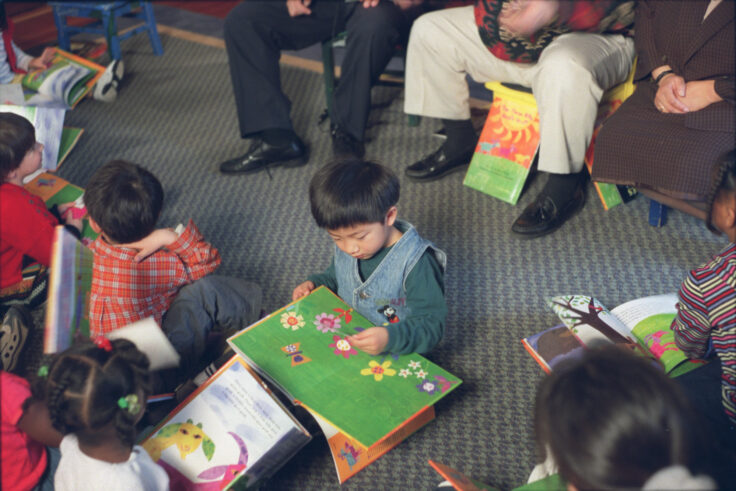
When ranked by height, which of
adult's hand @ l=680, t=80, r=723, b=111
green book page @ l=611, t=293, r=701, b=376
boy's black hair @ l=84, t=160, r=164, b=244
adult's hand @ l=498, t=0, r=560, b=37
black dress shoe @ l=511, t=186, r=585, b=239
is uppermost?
adult's hand @ l=498, t=0, r=560, b=37

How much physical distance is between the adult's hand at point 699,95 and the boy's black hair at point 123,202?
125 centimetres

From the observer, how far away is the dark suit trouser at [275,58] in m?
1.97

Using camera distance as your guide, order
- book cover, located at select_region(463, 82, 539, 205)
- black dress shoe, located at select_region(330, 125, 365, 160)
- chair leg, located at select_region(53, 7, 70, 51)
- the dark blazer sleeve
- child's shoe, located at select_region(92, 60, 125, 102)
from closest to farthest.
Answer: the dark blazer sleeve < book cover, located at select_region(463, 82, 539, 205) < black dress shoe, located at select_region(330, 125, 365, 160) < child's shoe, located at select_region(92, 60, 125, 102) < chair leg, located at select_region(53, 7, 70, 51)

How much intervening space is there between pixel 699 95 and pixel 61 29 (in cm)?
267

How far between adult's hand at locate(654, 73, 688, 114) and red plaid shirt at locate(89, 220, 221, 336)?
114 cm

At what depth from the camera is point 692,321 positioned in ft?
3.44

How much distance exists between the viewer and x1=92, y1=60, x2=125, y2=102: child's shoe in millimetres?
2543

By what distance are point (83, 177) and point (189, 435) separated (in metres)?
1.41

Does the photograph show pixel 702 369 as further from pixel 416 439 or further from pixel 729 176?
pixel 416 439

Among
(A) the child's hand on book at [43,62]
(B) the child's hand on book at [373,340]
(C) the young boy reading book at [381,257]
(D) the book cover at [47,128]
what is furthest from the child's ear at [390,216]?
(A) the child's hand on book at [43,62]

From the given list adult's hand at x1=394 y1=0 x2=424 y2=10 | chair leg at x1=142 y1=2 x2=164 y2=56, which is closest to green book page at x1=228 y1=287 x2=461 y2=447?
adult's hand at x1=394 y1=0 x2=424 y2=10

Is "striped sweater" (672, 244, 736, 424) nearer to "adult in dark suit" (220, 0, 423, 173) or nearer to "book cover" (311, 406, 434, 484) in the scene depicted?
"book cover" (311, 406, 434, 484)

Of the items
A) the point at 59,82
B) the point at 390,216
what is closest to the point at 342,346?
the point at 390,216

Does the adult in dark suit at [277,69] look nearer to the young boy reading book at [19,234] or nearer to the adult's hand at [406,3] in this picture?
the adult's hand at [406,3]
